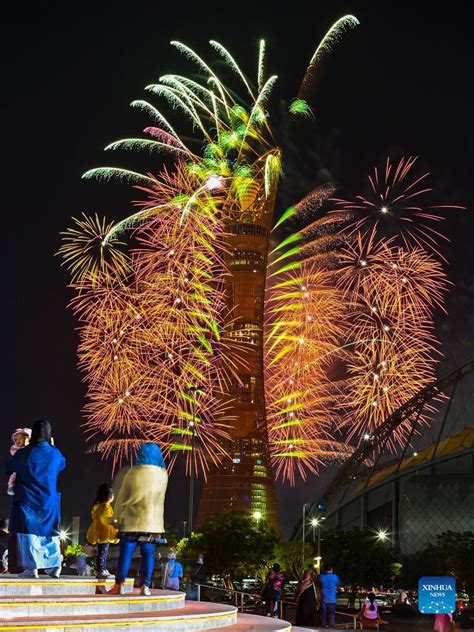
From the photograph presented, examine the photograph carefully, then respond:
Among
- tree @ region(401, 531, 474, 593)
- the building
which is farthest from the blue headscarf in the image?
the building

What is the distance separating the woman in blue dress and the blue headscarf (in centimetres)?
130

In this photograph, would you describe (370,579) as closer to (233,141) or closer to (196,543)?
(196,543)

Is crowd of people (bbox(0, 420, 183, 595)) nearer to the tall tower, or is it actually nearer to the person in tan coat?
the person in tan coat

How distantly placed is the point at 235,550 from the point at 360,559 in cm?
885

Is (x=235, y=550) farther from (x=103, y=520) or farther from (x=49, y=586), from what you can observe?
(x=49, y=586)

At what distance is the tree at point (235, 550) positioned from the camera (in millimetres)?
→ 67000

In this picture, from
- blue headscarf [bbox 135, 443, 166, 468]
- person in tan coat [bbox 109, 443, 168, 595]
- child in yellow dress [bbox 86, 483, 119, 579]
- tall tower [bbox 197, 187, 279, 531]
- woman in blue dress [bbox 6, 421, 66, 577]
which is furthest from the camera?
tall tower [bbox 197, 187, 279, 531]

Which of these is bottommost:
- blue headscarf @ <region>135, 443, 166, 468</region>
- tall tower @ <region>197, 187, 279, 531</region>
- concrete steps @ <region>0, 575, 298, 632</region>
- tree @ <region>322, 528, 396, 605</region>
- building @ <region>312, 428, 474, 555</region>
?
concrete steps @ <region>0, 575, 298, 632</region>

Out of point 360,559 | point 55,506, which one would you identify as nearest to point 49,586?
point 55,506

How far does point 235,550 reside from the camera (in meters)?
67.6

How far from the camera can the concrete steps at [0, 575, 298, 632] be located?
12.9m

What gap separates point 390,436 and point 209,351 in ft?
157

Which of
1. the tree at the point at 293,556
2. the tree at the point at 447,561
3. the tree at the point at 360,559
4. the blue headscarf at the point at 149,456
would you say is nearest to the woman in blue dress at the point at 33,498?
the blue headscarf at the point at 149,456

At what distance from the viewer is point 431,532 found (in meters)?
91.1
